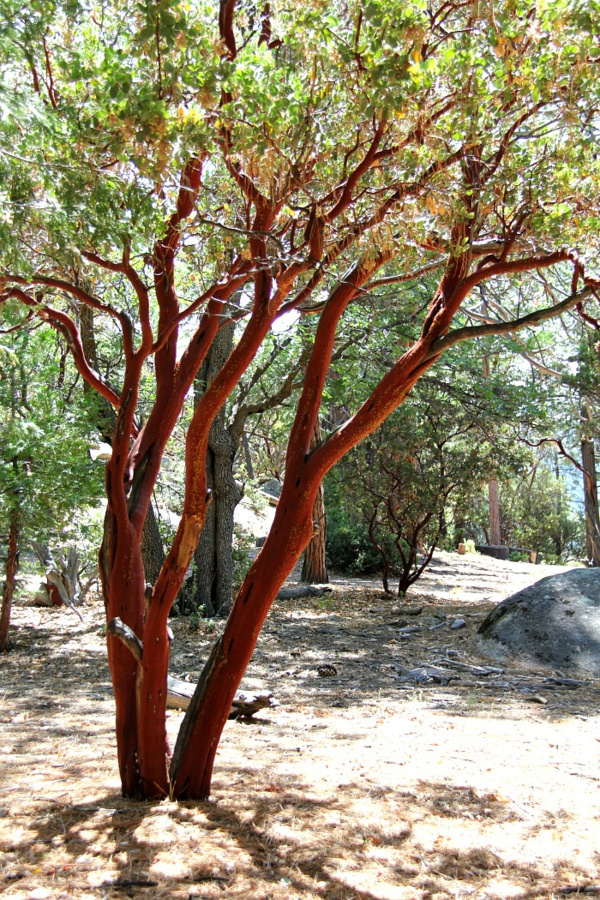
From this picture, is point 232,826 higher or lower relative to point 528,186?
lower

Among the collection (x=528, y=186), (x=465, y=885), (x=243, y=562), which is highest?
(x=528, y=186)

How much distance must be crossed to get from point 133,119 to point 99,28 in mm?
2202

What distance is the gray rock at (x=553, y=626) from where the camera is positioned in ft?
25.5

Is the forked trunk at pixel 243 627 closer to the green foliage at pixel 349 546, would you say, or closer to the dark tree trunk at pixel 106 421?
the dark tree trunk at pixel 106 421

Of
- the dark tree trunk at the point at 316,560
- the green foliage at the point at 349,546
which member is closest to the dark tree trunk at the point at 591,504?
the green foliage at the point at 349,546

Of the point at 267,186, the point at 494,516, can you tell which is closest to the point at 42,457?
the point at 267,186

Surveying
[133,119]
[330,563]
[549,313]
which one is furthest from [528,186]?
[330,563]

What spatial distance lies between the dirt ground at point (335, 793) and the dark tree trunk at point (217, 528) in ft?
7.99

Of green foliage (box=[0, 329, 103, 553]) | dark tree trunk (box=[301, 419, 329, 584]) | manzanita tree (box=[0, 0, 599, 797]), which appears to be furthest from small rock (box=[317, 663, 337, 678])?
dark tree trunk (box=[301, 419, 329, 584])

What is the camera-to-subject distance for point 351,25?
4.70 meters

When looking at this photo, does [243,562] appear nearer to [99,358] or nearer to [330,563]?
[99,358]

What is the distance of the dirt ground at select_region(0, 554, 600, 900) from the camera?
305 centimetres

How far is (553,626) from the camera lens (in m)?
8.18

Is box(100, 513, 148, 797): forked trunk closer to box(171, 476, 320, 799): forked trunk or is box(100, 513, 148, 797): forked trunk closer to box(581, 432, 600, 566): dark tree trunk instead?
box(171, 476, 320, 799): forked trunk
